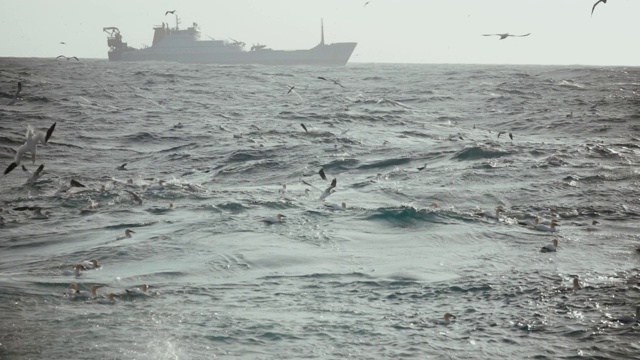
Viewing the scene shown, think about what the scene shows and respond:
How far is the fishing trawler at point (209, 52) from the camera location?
407 feet

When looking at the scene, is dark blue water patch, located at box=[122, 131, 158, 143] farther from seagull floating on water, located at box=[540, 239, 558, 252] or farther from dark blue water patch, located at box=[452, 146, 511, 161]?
seagull floating on water, located at box=[540, 239, 558, 252]

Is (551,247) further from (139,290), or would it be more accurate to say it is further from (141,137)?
(141,137)

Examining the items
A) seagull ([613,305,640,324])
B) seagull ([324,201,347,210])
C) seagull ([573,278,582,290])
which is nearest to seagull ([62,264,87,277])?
seagull ([324,201,347,210])

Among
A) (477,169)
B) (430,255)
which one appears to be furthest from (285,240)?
(477,169)

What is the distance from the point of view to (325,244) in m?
10.4

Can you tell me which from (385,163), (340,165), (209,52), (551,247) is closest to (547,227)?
(551,247)

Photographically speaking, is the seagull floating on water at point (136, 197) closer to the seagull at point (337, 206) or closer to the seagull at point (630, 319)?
the seagull at point (337, 206)

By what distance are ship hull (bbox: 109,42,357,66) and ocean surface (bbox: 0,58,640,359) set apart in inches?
3987

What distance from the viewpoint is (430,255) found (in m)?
9.88

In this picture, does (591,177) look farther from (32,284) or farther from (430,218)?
(32,284)

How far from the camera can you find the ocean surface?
687 centimetres

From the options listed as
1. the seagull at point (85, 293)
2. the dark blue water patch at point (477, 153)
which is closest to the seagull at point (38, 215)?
the seagull at point (85, 293)

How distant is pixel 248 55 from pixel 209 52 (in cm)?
644

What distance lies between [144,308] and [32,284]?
5.19 ft
